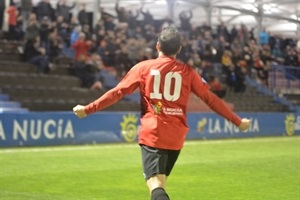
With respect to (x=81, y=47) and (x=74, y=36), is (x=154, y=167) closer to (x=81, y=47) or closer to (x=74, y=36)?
(x=81, y=47)

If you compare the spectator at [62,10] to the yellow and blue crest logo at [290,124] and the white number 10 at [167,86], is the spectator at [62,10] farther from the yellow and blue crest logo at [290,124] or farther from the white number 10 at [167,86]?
the white number 10 at [167,86]

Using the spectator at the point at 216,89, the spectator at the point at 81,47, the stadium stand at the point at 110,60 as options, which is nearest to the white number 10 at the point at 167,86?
the stadium stand at the point at 110,60

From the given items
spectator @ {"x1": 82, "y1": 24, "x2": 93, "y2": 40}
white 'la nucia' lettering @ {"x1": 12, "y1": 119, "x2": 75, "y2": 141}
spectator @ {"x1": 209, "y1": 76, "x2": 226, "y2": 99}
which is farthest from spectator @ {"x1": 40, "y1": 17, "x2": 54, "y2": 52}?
spectator @ {"x1": 209, "y1": 76, "x2": 226, "y2": 99}

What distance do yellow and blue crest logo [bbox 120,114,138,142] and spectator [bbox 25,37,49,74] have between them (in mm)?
4508

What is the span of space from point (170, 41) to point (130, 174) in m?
6.97

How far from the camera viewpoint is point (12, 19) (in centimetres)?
2441

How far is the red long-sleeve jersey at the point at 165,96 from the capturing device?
625 centimetres

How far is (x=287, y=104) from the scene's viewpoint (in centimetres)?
3509

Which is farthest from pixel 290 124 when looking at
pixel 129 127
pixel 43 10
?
pixel 43 10

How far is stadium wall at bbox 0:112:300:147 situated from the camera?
18500 millimetres

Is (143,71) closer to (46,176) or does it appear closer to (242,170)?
(46,176)

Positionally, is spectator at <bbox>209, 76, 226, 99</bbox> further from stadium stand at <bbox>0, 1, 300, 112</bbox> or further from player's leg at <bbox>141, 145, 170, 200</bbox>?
player's leg at <bbox>141, 145, 170, 200</bbox>

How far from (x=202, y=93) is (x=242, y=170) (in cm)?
809

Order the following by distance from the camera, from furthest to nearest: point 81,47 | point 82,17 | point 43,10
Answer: point 82,17, point 43,10, point 81,47
